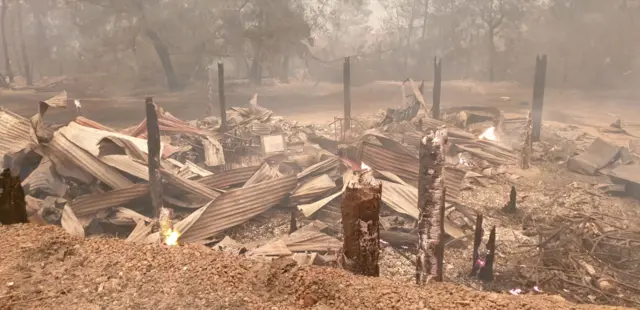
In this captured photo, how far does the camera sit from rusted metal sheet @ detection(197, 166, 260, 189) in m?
9.48

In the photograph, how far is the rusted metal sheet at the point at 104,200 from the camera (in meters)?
8.30

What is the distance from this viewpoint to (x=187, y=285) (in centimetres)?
304

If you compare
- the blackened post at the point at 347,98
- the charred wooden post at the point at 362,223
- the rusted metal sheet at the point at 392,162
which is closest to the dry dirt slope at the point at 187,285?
the charred wooden post at the point at 362,223

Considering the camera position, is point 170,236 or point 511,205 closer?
point 170,236

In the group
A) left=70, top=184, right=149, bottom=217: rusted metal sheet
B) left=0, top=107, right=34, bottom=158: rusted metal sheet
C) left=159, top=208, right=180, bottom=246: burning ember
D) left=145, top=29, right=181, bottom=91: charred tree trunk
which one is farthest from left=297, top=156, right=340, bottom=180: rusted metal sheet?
left=145, top=29, right=181, bottom=91: charred tree trunk

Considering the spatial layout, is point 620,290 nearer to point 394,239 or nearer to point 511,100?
point 394,239

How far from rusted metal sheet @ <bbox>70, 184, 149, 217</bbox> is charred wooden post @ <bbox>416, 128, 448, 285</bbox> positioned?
5828mm

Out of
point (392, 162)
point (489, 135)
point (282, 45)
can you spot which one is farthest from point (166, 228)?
point (282, 45)

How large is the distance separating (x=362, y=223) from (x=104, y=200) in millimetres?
6347

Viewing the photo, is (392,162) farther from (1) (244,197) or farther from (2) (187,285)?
(2) (187,285)

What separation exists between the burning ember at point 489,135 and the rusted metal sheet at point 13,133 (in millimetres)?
12092

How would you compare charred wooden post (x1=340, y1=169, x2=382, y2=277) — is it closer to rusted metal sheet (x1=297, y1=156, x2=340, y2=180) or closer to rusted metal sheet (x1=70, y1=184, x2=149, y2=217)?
rusted metal sheet (x1=70, y1=184, x2=149, y2=217)

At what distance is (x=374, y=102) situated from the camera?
24.9 meters

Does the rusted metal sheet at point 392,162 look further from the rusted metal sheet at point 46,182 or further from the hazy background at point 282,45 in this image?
the hazy background at point 282,45
